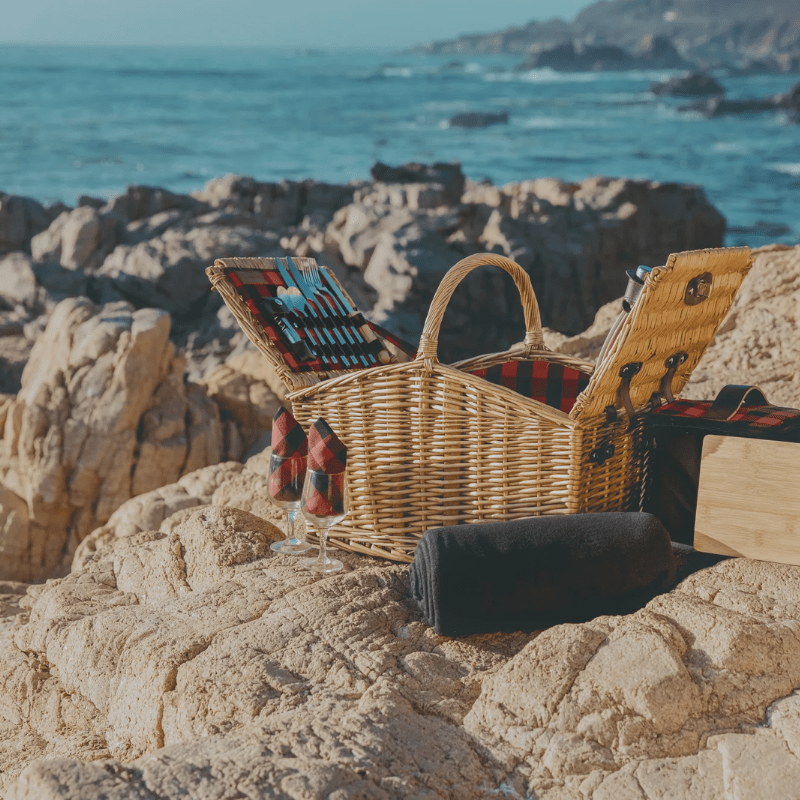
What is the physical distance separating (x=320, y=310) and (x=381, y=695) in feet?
5.54

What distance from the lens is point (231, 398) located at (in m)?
8.25

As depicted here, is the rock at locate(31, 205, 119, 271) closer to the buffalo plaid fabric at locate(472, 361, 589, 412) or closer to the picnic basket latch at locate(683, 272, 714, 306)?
the buffalo plaid fabric at locate(472, 361, 589, 412)

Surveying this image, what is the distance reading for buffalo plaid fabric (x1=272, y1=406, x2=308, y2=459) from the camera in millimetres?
3270

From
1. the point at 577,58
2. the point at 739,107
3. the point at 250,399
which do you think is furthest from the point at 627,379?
the point at 577,58

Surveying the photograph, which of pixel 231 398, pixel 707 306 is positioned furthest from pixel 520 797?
pixel 231 398

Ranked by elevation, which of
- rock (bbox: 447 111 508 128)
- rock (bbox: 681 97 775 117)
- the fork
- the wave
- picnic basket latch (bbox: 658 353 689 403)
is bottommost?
the wave

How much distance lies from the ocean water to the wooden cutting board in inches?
882

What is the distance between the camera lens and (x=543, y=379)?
3.72 metres

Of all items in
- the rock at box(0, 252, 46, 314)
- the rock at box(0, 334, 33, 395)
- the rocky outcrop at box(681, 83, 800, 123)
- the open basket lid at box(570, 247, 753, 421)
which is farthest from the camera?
the rocky outcrop at box(681, 83, 800, 123)

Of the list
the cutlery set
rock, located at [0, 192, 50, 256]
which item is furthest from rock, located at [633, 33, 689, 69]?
the cutlery set

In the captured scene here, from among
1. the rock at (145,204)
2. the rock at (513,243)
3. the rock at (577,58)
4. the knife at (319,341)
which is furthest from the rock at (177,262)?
the rock at (577,58)

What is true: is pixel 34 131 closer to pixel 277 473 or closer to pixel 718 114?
pixel 718 114

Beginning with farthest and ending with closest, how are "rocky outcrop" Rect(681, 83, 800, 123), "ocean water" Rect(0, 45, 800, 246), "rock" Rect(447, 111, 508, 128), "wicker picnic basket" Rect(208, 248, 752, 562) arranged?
"rocky outcrop" Rect(681, 83, 800, 123) → "rock" Rect(447, 111, 508, 128) → "ocean water" Rect(0, 45, 800, 246) → "wicker picnic basket" Rect(208, 248, 752, 562)

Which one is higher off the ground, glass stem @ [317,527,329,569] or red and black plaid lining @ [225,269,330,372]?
red and black plaid lining @ [225,269,330,372]
